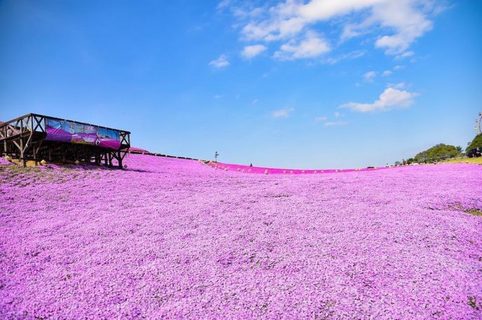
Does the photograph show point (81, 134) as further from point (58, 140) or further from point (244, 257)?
point (244, 257)

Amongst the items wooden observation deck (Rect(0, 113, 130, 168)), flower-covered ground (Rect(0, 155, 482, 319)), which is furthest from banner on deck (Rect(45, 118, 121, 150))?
flower-covered ground (Rect(0, 155, 482, 319))

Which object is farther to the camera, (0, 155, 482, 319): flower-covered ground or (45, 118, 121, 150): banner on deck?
(45, 118, 121, 150): banner on deck

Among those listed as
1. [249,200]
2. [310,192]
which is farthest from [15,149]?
[310,192]

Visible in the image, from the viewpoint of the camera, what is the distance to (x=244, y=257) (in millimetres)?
8680

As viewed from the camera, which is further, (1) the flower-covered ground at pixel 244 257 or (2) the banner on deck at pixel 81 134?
(2) the banner on deck at pixel 81 134

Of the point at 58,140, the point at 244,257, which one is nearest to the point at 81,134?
the point at 58,140

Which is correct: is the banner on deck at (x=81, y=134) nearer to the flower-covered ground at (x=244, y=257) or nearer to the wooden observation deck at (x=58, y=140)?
the wooden observation deck at (x=58, y=140)

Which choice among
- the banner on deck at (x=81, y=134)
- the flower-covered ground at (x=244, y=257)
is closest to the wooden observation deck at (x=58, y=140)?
the banner on deck at (x=81, y=134)

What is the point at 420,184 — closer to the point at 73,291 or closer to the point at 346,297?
the point at 346,297

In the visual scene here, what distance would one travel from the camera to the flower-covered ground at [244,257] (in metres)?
6.52

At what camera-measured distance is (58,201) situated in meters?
15.1

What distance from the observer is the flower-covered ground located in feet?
21.4

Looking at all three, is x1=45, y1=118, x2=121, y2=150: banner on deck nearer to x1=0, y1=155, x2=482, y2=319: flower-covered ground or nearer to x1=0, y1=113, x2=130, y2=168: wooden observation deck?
x1=0, y1=113, x2=130, y2=168: wooden observation deck

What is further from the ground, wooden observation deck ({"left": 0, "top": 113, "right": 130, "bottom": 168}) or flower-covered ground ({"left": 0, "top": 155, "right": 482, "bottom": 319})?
wooden observation deck ({"left": 0, "top": 113, "right": 130, "bottom": 168})
